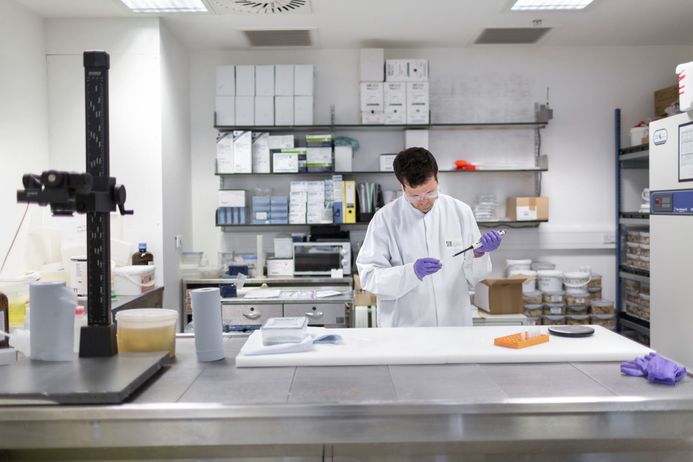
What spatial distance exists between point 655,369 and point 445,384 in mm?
517

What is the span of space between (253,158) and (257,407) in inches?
129

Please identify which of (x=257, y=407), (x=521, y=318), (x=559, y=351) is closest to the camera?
(x=257, y=407)

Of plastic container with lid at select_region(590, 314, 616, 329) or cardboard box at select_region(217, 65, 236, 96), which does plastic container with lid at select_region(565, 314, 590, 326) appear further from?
cardboard box at select_region(217, 65, 236, 96)

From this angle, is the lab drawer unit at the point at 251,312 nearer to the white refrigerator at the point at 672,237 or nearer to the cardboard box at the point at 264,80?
the cardboard box at the point at 264,80

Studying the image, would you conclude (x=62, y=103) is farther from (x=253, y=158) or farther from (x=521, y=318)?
(x=521, y=318)

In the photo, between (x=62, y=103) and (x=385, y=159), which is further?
(x=385, y=159)

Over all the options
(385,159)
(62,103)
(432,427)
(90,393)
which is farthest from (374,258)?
(62,103)

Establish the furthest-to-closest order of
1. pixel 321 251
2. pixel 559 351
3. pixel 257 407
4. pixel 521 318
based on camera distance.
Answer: pixel 321 251
pixel 521 318
pixel 559 351
pixel 257 407

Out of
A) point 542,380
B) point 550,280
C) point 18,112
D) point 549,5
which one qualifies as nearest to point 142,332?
point 542,380

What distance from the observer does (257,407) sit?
1.23 meters

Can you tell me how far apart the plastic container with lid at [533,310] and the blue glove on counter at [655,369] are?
277 centimetres

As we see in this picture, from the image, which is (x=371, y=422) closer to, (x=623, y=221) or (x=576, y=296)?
(x=576, y=296)

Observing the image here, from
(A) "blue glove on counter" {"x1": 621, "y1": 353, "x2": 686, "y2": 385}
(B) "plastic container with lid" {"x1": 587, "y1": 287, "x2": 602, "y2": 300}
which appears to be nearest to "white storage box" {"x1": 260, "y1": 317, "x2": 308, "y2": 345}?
(A) "blue glove on counter" {"x1": 621, "y1": 353, "x2": 686, "y2": 385}

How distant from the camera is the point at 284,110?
4254 millimetres
